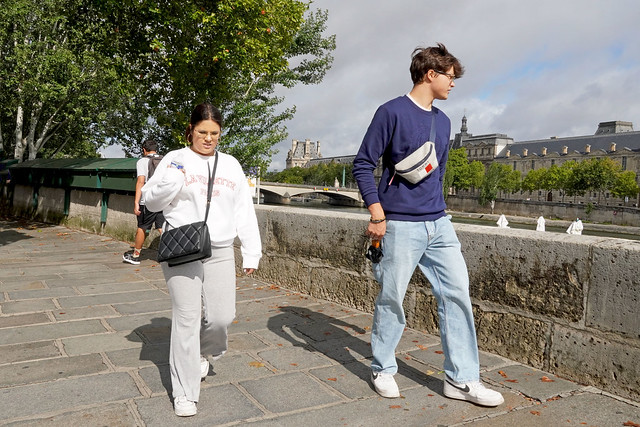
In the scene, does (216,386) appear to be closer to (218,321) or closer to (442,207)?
(218,321)

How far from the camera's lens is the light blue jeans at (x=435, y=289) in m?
2.94

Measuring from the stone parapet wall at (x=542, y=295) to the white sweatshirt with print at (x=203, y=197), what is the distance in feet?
5.58

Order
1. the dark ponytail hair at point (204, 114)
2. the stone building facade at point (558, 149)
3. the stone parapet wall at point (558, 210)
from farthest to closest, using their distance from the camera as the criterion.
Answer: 1. the stone building facade at point (558, 149)
2. the stone parapet wall at point (558, 210)
3. the dark ponytail hair at point (204, 114)

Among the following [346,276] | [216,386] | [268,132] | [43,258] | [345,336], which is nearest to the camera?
[216,386]

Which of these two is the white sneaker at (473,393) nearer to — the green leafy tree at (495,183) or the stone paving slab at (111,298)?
the stone paving slab at (111,298)

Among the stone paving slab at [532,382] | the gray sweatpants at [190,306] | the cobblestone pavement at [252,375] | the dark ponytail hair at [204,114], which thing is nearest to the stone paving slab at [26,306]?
the cobblestone pavement at [252,375]

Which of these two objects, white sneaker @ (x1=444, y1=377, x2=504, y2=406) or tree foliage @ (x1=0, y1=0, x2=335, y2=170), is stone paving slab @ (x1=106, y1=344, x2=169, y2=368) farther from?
tree foliage @ (x1=0, y1=0, x2=335, y2=170)

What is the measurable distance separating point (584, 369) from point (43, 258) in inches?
276

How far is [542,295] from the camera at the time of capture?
11.2 ft

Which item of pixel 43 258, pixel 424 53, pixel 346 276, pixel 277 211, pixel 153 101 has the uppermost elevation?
pixel 153 101

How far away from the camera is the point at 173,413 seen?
2666mm

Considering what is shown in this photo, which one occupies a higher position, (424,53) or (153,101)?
(153,101)

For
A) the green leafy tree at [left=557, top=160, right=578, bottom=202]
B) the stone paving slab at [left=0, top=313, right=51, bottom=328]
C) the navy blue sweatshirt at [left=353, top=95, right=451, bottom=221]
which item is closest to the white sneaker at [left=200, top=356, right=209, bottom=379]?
the navy blue sweatshirt at [left=353, top=95, right=451, bottom=221]

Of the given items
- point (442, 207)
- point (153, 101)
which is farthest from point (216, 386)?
point (153, 101)
